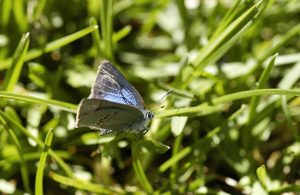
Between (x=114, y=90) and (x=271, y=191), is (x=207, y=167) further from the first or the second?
(x=114, y=90)

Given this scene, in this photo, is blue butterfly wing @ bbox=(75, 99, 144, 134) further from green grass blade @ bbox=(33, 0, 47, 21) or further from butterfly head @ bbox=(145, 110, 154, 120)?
green grass blade @ bbox=(33, 0, 47, 21)

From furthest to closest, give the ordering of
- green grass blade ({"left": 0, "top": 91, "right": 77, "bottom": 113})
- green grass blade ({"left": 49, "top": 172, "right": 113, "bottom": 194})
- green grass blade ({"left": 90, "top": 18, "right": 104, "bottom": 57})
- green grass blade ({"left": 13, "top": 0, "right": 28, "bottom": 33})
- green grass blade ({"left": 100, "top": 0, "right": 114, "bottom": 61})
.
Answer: green grass blade ({"left": 13, "top": 0, "right": 28, "bottom": 33})
green grass blade ({"left": 100, "top": 0, "right": 114, "bottom": 61})
green grass blade ({"left": 90, "top": 18, "right": 104, "bottom": 57})
green grass blade ({"left": 49, "top": 172, "right": 113, "bottom": 194})
green grass blade ({"left": 0, "top": 91, "right": 77, "bottom": 113})

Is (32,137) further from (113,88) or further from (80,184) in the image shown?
(113,88)

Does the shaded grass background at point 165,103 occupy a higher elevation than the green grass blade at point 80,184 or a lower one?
higher

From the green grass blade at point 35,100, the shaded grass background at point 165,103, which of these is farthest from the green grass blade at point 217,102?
the green grass blade at point 35,100

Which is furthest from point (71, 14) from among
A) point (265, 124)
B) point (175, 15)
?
point (265, 124)

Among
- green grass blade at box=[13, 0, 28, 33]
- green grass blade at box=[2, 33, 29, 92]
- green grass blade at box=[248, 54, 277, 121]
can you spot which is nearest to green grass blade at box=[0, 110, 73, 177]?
green grass blade at box=[2, 33, 29, 92]

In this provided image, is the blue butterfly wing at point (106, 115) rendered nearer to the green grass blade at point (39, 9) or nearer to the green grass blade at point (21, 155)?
the green grass blade at point (21, 155)
